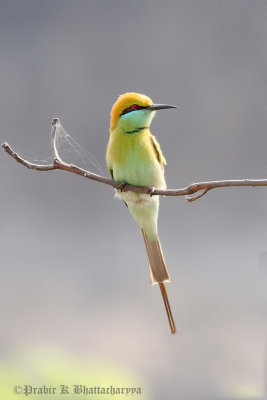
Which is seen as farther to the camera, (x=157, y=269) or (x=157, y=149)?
(x=157, y=149)

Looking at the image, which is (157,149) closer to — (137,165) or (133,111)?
(137,165)

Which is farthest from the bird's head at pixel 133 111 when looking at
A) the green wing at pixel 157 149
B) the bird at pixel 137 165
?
the green wing at pixel 157 149

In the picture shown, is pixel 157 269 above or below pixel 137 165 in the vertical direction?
below

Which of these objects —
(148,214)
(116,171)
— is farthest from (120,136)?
(148,214)

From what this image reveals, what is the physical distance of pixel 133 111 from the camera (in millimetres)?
931

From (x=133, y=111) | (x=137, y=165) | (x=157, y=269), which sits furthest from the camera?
(x=137, y=165)

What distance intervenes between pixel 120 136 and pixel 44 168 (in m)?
0.52

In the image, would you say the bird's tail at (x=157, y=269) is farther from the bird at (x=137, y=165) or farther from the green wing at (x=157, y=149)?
the green wing at (x=157, y=149)

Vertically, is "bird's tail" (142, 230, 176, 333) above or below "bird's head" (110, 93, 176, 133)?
below

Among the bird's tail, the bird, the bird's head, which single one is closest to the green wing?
the bird

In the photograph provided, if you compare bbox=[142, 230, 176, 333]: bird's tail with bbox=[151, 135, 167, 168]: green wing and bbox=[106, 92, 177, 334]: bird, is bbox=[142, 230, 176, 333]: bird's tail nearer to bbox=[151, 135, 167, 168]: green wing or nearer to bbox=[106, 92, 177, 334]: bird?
bbox=[106, 92, 177, 334]: bird

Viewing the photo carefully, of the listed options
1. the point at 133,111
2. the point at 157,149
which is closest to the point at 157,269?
the point at 133,111

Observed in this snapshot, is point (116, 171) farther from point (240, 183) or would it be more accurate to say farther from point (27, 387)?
point (240, 183)

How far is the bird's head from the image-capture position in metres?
0.90
